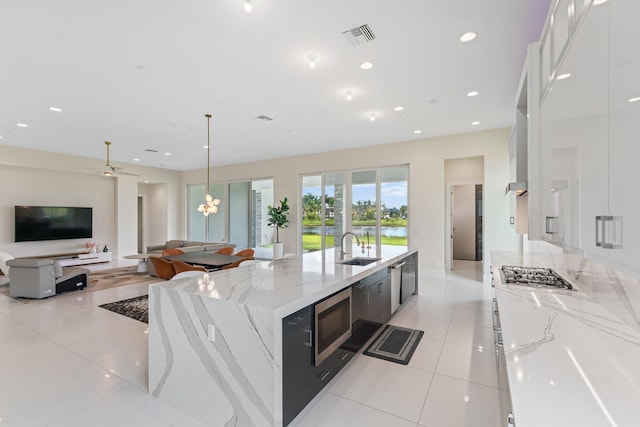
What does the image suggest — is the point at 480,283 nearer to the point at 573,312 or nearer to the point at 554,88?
the point at 573,312

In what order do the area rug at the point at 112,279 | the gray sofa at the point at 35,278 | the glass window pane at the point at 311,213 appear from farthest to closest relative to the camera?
the glass window pane at the point at 311,213, the area rug at the point at 112,279, the gray sofa at the point at 35,278

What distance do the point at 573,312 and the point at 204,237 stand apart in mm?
11204

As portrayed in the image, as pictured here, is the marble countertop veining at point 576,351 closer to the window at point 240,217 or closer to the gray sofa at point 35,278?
the gray sofa at point 35,278

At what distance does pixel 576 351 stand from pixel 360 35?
9.92 feet

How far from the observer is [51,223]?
26.7 ft

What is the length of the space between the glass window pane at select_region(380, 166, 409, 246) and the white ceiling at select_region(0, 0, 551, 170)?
142 centimetres

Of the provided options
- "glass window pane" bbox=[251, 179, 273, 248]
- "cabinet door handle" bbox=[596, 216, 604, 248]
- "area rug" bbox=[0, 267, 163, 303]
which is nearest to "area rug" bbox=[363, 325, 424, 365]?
"cabinet door handle" bbox=[596, 216, 604, 248]

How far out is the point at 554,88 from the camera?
4.82 feet

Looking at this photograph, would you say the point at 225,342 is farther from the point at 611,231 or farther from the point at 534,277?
the point at 534,277

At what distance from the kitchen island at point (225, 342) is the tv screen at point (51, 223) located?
27.6ft

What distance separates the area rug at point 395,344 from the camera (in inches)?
116

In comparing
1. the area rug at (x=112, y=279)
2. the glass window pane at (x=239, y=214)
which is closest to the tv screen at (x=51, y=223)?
the area rug at (x=112, y=279)

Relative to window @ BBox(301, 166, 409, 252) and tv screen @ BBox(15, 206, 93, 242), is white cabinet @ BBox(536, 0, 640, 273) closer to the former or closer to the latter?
window @ BBox(301, 166, 409, 252)

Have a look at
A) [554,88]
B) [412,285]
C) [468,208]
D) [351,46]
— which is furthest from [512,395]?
[468,208]
